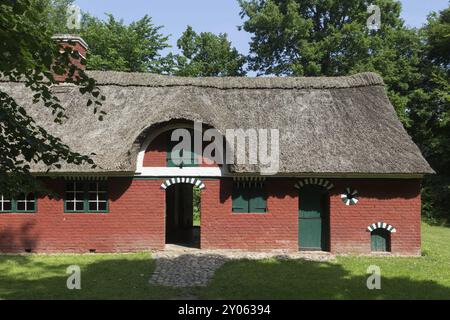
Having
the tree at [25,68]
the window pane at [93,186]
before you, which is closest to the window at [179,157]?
the window pane at [93,186]

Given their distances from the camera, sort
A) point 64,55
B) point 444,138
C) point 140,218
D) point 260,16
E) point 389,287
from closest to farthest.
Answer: point 64,55, point 389,287, point 140,218, point 444,138, point 260,16

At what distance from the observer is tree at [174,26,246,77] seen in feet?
108

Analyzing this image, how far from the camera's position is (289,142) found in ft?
47.0

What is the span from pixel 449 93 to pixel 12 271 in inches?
1057

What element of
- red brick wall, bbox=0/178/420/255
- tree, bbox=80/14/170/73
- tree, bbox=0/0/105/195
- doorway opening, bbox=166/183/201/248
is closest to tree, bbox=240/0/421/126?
tree, bbox=80/14/170/73

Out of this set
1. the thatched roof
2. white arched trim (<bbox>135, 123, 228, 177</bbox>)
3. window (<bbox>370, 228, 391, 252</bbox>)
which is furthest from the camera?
window (<bbox>370, 228, 391, 252</bbox>)

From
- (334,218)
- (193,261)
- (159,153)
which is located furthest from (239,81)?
(193,261)

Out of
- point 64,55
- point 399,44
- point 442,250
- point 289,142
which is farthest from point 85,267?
point 399,44

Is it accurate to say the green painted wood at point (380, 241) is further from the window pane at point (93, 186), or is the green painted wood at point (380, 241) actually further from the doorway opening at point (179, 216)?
the window pane at point (93, 186)

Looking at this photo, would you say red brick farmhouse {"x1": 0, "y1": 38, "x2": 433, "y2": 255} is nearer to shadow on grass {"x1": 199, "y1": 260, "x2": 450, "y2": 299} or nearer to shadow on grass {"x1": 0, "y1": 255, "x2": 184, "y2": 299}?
shadow on grass {"x1": 0, "y1": 255, "x2": 184, "y2": 299}

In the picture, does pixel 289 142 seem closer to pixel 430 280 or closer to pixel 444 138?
pixel 430 280

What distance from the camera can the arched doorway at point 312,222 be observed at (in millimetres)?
14703

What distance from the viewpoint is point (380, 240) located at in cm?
1447

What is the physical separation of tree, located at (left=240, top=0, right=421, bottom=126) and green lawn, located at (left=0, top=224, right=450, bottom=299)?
723 inches
